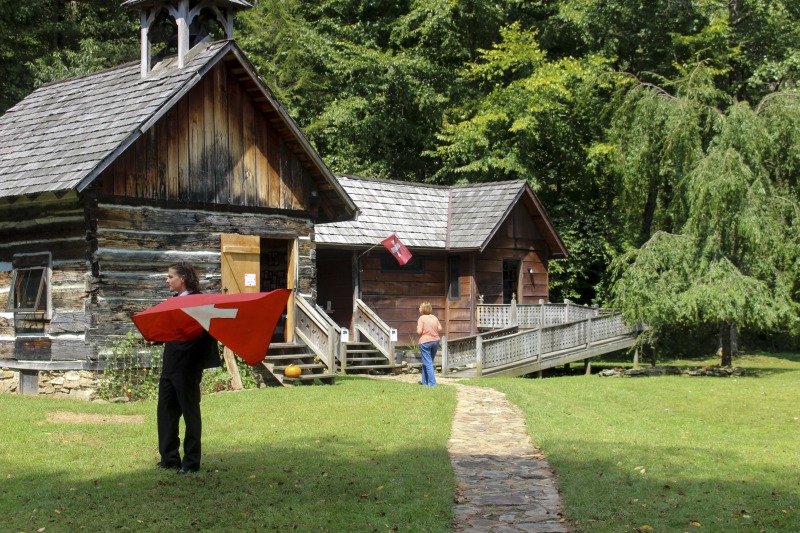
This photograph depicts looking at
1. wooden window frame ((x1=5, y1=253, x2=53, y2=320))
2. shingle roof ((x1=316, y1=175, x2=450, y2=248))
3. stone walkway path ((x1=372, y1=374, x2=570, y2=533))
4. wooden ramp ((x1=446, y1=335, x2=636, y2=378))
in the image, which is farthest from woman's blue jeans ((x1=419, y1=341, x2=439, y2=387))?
wooden window frame ((x1=5, y1=253, x2=53, y2=320))

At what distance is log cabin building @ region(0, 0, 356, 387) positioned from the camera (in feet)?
60.5

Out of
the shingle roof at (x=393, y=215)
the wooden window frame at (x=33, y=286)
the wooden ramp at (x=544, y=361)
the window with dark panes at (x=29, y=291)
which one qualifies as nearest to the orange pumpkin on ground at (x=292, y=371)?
the wooden window frame at (x=33, y=286)

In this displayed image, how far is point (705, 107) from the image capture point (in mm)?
27297

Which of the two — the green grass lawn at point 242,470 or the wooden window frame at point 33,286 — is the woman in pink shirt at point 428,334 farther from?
the wooden window frame at point 33,286

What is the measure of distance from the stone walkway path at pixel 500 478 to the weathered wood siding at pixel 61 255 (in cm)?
735

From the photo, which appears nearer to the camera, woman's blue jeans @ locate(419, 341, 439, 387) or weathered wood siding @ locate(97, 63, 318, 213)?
weathered wood siding @ locate(97, 63, 318, 213)

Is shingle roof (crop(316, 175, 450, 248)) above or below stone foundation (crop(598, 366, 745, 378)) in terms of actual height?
above

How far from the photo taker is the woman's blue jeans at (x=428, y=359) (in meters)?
20.6

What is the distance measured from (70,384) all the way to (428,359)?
7099 mm

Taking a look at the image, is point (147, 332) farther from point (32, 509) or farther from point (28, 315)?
point (28, 315)

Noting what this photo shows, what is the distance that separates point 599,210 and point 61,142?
24.5 meters

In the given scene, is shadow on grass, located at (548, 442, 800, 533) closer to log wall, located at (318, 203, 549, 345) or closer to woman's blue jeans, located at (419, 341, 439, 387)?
woman's blue jeans, located at (419, 341, 439, 387)

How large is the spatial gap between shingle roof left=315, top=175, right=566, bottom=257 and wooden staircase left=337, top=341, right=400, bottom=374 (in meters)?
2.88

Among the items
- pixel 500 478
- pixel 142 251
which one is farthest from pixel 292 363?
pixel 500 478
